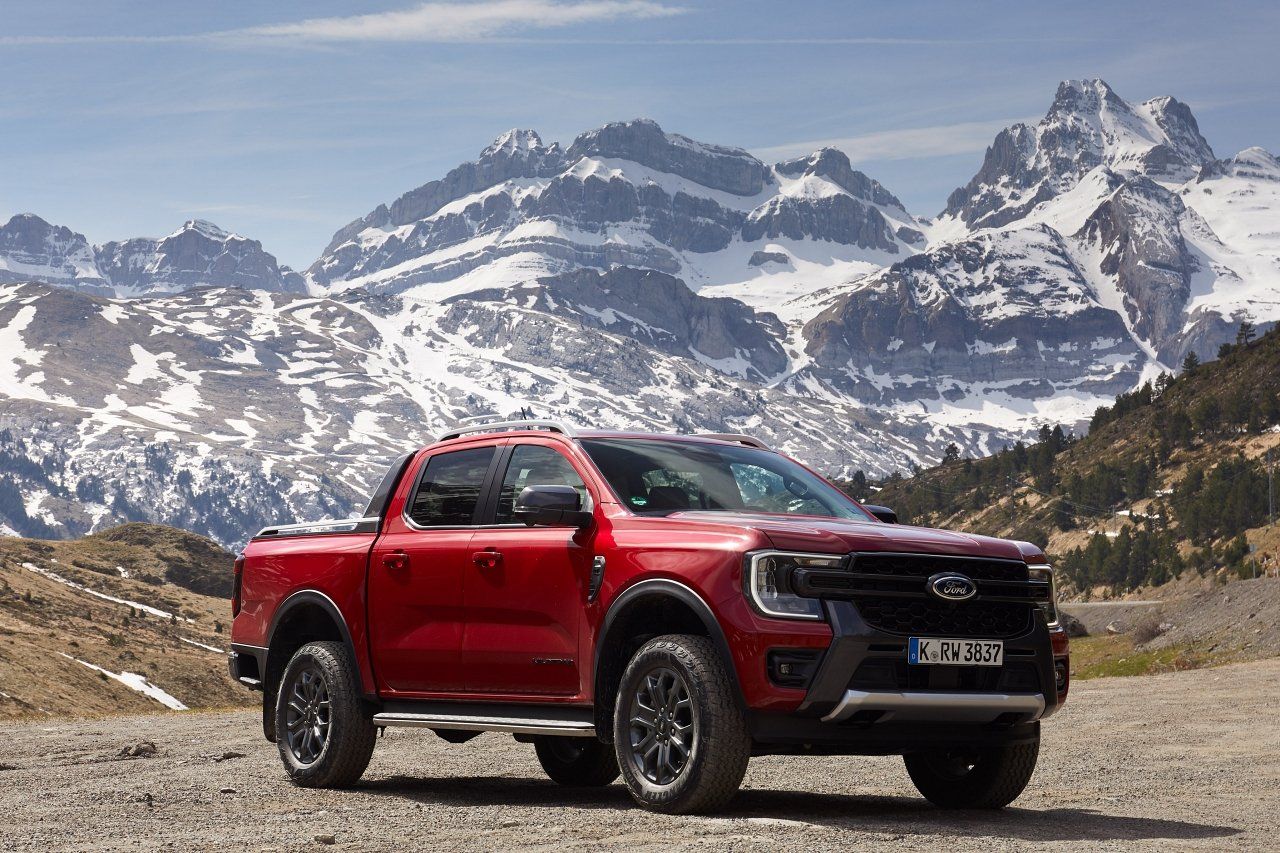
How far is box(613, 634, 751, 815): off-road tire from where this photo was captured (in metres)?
8.59

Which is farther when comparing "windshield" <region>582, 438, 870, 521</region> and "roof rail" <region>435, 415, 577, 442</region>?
"roof rail" <region>435, 415, 577, 442</region>

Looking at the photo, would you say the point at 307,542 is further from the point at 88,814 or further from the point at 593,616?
the point at 593,616

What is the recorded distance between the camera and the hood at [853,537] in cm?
873

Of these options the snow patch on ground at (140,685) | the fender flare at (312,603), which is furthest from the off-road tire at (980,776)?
the snow patch on ground at (140,685)

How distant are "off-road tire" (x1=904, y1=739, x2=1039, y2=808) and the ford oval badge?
1.26 m

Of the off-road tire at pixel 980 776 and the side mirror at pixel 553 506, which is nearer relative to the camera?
the side mirror at pixel 553 506

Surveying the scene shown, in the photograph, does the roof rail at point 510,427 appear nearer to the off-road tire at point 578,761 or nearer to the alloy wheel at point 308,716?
the alloy wheel at point 308,716

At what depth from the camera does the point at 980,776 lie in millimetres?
10086

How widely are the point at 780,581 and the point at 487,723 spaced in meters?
2.50

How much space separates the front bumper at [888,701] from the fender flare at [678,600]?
337mm

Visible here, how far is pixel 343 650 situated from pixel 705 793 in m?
3.66

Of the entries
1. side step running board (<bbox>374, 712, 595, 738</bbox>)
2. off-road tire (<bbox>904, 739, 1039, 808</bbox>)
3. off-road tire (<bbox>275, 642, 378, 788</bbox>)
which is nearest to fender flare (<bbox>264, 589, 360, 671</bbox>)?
off-road tire (<bbox>275, 642, 378, 788</bbox>)

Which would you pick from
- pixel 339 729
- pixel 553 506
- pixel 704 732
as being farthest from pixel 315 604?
pixel 704 732

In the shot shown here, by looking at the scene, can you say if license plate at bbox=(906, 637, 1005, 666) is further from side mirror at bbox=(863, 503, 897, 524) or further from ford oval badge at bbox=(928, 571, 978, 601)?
side mirror at bbox=(863, 503, 897, 524)
